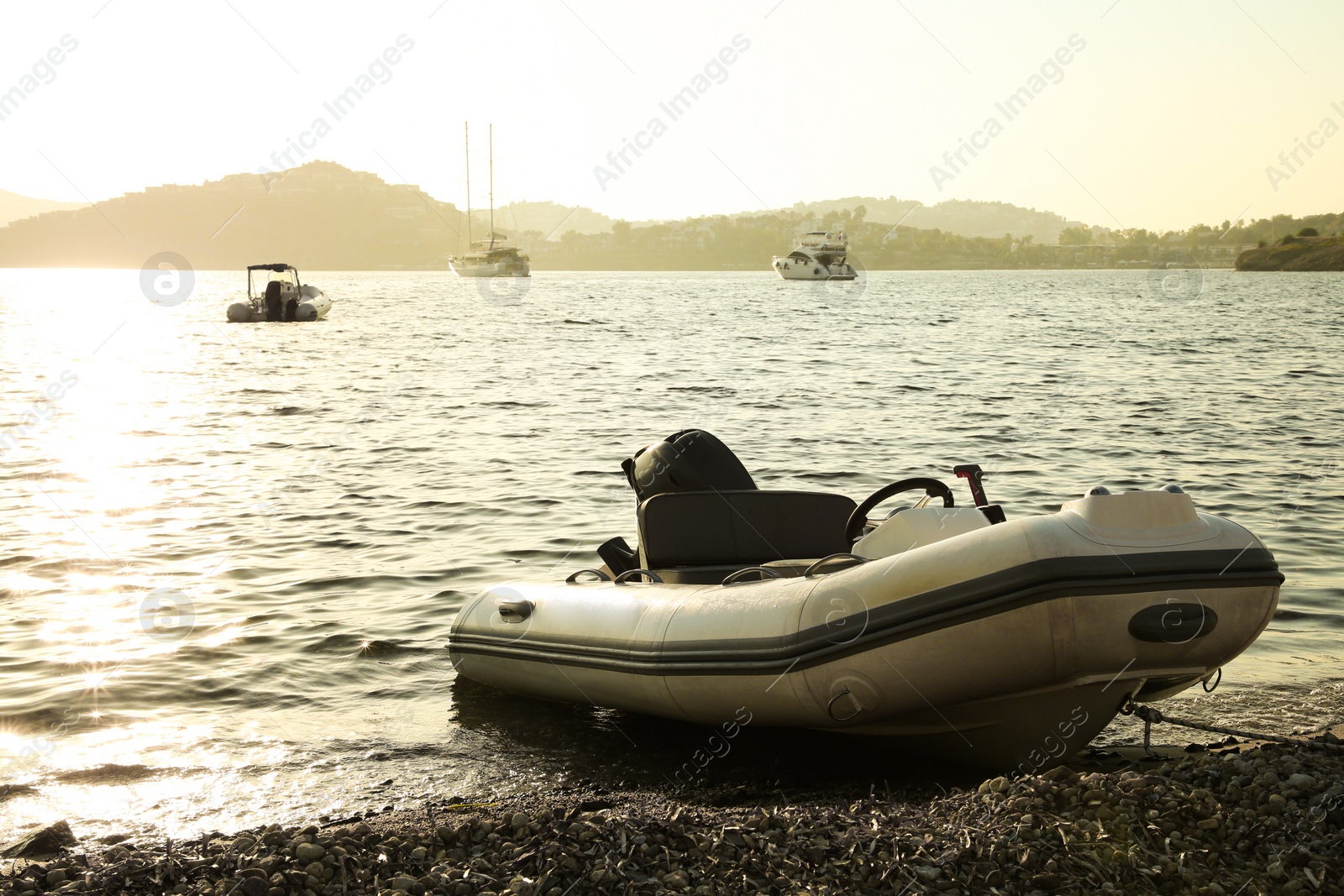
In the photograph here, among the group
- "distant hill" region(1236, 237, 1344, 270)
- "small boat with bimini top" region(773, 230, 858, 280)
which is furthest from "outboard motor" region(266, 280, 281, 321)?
"distant hill" region(1236, 237, 1344, 270)

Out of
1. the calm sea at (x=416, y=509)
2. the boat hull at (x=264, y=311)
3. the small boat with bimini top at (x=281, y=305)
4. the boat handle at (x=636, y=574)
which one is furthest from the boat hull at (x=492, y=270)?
the boat handle at (x=636, y=574)

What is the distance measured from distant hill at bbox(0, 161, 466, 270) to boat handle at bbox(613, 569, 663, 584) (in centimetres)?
7216

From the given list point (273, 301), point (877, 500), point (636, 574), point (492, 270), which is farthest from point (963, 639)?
point (492, 270)

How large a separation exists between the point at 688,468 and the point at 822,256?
266 ft

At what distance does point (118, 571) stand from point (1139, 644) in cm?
676

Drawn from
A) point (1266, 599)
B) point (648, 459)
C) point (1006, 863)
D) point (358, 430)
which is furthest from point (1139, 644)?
point (358, 430)

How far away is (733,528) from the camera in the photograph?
17.8ft

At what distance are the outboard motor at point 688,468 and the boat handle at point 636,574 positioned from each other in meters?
0.53

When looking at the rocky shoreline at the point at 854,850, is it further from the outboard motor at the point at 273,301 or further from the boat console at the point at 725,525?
the outboard motor at the point at 273,301

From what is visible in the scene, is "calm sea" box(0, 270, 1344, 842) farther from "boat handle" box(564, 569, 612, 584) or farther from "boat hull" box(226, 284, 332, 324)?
"boat hull" box(226, 284, 332, 324)

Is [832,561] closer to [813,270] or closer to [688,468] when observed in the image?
[688,468]

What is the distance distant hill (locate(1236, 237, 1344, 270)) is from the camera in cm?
10788

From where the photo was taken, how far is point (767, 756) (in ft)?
15.0

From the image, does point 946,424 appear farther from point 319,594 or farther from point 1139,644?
point 1139,644
